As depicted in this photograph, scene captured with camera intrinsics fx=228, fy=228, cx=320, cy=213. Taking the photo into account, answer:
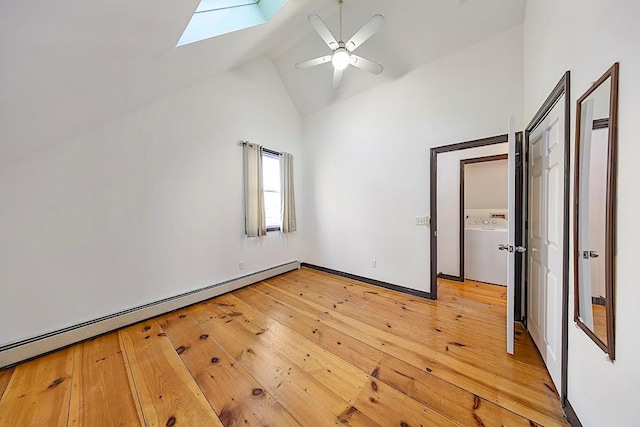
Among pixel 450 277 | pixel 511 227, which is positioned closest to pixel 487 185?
pixel 450 277

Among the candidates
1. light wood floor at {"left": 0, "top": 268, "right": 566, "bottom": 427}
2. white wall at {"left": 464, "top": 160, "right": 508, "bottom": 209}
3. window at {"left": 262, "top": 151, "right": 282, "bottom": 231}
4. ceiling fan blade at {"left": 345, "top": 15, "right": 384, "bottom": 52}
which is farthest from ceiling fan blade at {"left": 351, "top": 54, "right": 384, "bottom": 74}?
light wood floor at {"left": 0, "top": 268, "right": 566, "bottom": 427}

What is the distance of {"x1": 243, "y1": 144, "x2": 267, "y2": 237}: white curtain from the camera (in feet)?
11.4

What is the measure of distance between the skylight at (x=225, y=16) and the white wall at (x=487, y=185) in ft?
12.5

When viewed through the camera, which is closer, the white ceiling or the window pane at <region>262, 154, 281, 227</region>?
the white ceiling

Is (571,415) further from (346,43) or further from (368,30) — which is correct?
(346,43)

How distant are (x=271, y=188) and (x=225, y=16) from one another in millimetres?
2307

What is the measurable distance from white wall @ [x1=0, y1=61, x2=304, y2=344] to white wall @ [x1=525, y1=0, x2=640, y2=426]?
340 cm

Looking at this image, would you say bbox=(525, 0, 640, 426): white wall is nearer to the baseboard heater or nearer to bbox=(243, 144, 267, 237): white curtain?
bbox=(243, 144, 267, 237): white curtain

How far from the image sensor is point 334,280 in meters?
3.77

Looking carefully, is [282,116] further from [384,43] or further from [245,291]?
[245,291]

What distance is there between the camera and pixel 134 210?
8.07 ft

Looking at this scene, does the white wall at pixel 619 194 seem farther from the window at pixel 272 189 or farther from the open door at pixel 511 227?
the window at pixel 272 189

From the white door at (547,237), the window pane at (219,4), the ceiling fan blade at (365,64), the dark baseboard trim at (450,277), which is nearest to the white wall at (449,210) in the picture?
the dark baseboard trim at (450,277)

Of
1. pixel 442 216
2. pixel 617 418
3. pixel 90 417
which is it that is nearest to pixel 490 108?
pixel 442 216
